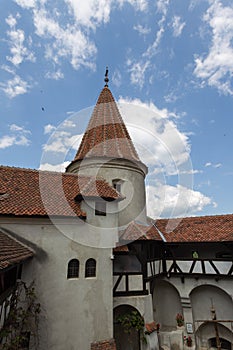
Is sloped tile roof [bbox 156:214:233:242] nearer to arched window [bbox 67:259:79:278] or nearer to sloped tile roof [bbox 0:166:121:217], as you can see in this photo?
sloped tile roof [bbox 0:166:121:217]

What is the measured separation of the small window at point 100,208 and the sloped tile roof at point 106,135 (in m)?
3.82

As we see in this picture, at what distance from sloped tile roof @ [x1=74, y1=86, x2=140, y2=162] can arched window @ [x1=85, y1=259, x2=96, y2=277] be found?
575 centimetres

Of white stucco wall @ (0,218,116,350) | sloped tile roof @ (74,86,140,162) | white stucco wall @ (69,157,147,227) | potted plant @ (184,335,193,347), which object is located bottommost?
Result: potted plant @ (184,335,193,347)

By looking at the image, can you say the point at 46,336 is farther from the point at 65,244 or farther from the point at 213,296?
the point at 213,296

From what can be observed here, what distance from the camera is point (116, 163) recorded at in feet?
40.7

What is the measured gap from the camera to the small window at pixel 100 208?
9.02 metres

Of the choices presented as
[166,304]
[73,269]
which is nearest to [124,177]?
[73,269]

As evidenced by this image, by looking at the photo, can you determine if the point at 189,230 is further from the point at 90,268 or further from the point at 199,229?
the point at 90,268

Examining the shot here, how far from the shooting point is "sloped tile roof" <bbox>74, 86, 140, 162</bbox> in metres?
12.8


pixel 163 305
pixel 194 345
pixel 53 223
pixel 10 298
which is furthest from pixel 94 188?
pixel 194 345

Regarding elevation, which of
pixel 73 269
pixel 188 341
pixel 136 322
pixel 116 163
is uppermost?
pixel 116 163

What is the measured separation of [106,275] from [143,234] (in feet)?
7.92

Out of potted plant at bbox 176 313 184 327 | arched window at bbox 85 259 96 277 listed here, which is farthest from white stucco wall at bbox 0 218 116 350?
potted plant at bbox 176 313 184 327

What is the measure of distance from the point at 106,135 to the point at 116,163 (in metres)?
2.21
